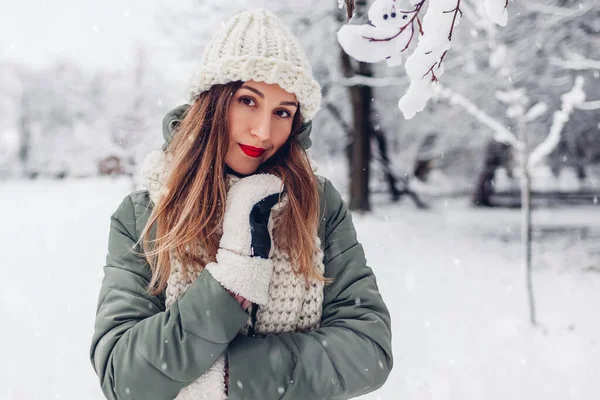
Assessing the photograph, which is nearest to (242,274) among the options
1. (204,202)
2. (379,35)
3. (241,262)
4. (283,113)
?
(241,262)

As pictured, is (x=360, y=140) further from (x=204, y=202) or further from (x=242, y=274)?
(x=242, y=274)

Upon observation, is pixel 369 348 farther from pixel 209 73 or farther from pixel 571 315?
pixel 571 315

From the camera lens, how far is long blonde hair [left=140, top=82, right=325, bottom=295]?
1.42m

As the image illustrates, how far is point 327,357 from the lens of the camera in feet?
4.33

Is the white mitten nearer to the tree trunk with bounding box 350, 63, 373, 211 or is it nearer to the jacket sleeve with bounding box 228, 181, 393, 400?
the jacket sleeve with bounding box 228, 181, 393, 400

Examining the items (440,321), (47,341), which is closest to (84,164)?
(47,341)

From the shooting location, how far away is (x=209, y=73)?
1483 mm

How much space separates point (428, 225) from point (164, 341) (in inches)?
440

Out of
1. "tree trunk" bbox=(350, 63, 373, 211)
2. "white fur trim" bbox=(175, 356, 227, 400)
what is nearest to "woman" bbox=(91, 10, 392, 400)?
"white fur trim" bbox=(175, 356, 227, 400)

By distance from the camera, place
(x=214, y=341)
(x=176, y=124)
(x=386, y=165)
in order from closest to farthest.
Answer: (x=214, y=341) → (x=176, y=124) → (x=386, y=165)

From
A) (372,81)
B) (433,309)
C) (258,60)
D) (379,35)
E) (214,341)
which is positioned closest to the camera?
(214,341)

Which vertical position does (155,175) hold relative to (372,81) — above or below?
below

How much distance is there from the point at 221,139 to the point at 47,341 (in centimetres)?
429

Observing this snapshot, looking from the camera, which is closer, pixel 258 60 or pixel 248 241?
pixel 248 241
